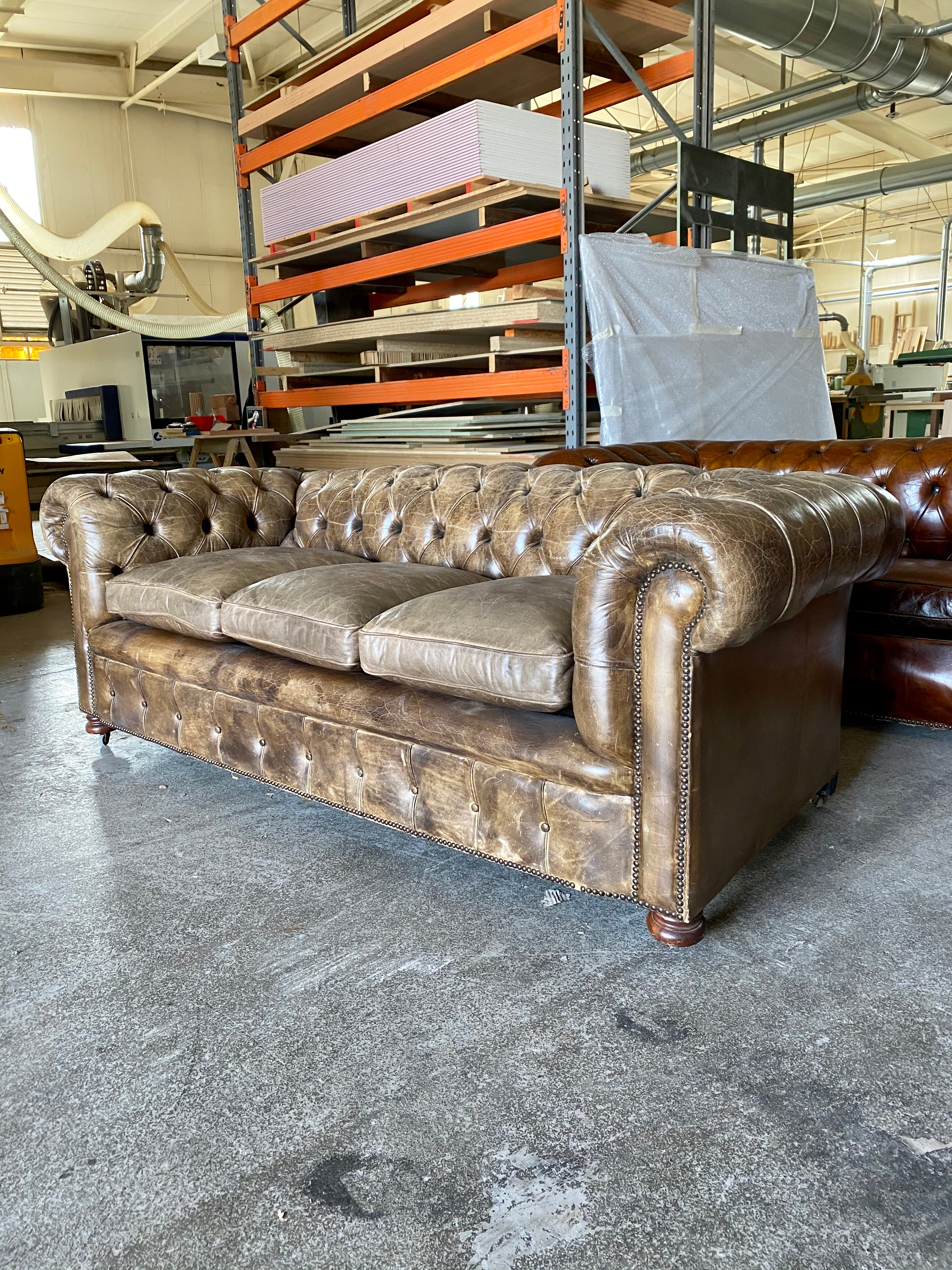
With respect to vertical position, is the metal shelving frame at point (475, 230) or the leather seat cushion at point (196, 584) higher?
the metal shelving frame at point (475, 230)

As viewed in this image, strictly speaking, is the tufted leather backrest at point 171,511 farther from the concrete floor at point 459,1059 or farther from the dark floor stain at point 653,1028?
the dark floor stain at point 653,1028

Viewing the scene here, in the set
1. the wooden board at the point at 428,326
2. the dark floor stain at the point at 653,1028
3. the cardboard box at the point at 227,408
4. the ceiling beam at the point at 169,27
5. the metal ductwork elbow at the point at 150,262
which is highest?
the ceiling beam at the point at 169,27

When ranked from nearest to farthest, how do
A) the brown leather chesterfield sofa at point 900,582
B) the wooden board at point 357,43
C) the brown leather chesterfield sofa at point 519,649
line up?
the brown leather chesterfield sofa at point 519,649, the brown leather chesterfield sofa at point 900,582, the wooden board at point 357,43

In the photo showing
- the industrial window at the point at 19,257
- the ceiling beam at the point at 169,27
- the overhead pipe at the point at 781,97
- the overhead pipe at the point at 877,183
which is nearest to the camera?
the overhead pipe at the point at 781,97

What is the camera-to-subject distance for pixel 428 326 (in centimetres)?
466

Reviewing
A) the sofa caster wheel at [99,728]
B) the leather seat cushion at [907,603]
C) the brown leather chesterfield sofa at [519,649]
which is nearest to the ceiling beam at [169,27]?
the brown leather chesterfield sofa at [519,649]

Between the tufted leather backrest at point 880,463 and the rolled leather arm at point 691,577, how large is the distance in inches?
48.9

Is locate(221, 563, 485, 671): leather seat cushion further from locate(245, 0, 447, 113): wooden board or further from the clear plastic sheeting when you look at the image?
locate(245, 0, 447, 113): wooden board

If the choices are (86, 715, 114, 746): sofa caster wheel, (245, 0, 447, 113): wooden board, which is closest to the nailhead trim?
(86, 715, 114, 746): sofa caster wheel

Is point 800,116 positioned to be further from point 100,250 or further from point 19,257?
point 19,257

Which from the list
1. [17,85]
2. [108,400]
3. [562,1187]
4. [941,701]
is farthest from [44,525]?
[17,85]

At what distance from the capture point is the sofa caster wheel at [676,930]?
1.72 m

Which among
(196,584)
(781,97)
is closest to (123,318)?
(196,584)

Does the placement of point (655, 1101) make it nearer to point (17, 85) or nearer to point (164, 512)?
point (164, 512)
